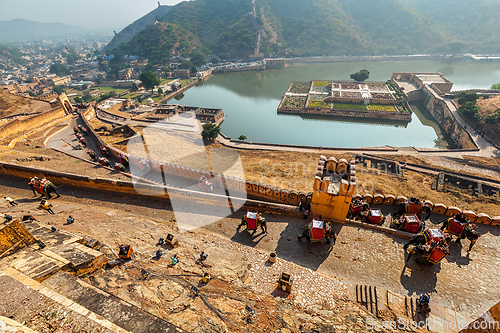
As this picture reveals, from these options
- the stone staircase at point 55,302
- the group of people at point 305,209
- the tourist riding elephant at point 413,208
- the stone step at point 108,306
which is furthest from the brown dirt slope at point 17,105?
the tourist riding elephant at point 413,208

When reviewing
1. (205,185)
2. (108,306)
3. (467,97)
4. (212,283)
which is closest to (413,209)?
(212,283)

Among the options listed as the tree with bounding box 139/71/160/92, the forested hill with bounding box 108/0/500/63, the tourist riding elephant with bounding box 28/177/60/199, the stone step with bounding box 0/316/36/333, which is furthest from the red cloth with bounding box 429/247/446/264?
the forested hill with bounding box 108/0/500/63

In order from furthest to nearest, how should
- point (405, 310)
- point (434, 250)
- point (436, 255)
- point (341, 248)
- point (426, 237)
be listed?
point (341, 248) < point (426, 237) < point (436, 255) < point (434, 250) < point (405, 310)

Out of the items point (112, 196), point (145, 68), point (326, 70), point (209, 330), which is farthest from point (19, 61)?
point (209, 330)

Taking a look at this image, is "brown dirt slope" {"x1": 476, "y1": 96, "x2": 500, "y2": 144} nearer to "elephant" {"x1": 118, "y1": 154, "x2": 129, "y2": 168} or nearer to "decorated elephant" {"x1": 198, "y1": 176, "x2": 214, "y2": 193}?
"decorated elephant" {"x1": 198, "y1": 176, "x2": 214, "y2": 193}

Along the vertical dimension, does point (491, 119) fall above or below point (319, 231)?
below

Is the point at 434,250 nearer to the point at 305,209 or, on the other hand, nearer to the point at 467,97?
the point at 305,209

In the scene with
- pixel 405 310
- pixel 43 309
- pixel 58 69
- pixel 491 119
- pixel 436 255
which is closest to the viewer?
pixel 43 309
